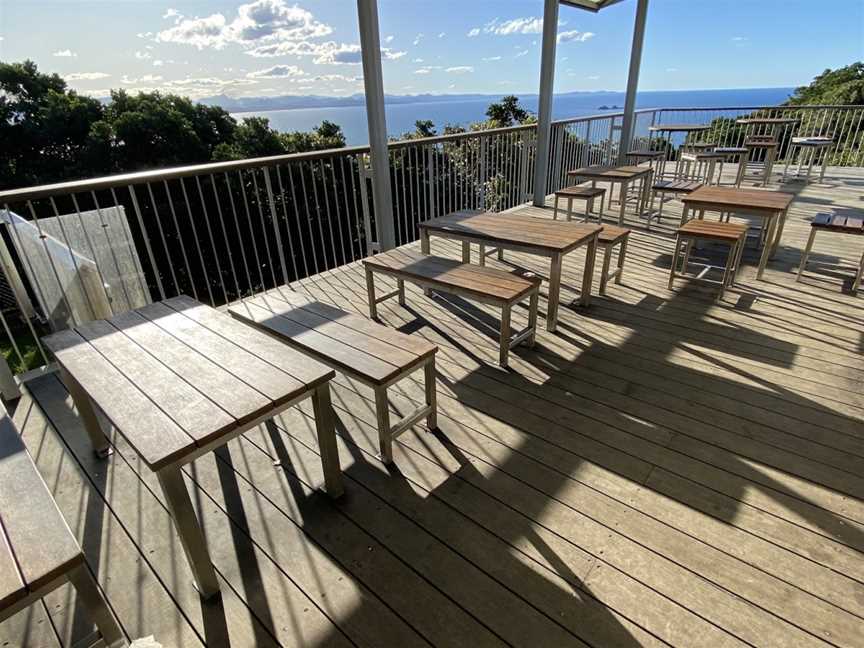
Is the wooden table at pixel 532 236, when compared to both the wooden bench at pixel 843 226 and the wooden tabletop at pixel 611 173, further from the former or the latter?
the wooden tabletop at pixel 611 173

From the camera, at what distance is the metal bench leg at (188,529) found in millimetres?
1352

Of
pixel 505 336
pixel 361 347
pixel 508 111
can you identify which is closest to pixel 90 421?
pixel 361 347

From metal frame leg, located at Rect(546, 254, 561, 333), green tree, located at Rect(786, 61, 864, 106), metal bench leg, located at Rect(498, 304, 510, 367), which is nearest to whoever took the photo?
metal bench leg, located at Rect(498, 304, 510, 367)

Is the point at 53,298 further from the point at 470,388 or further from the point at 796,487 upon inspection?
the point at 796,487

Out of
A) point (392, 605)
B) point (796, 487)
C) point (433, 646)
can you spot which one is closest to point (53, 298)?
point (392, 605)

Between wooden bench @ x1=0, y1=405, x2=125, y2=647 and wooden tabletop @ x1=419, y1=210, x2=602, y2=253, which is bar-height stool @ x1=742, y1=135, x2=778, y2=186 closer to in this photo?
wooden tabletop @ x1=419, y1=210, x2=602, y2=253

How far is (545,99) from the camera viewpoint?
6316mm

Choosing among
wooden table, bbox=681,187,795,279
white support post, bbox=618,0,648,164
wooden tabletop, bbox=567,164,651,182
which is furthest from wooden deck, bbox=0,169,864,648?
white support post, bbox=618,0,648,164

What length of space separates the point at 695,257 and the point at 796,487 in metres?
3.33

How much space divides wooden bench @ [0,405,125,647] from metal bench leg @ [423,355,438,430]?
1379 millimetres

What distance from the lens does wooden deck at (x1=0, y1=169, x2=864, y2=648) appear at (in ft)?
4.73

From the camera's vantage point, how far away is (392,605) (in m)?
1.49

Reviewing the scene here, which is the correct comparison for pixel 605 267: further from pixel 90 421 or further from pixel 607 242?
pixel 90 421

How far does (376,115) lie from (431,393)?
3031mm
